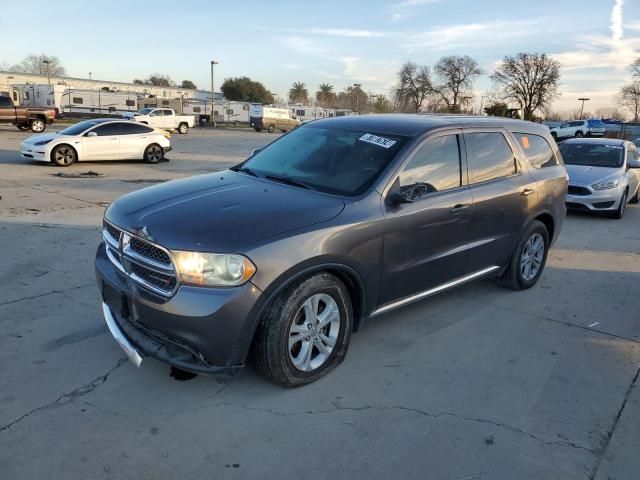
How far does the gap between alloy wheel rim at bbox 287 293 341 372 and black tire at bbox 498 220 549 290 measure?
8.50 ft

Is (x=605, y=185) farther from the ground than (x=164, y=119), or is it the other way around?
(x=164, y=119)

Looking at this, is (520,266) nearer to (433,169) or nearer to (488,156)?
(488,156)

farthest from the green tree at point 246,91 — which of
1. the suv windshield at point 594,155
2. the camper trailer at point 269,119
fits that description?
the suv windshield at point 594,155

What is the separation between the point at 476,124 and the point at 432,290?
1.65 metres

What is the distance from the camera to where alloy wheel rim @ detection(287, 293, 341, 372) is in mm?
3389

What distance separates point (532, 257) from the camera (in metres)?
5.68

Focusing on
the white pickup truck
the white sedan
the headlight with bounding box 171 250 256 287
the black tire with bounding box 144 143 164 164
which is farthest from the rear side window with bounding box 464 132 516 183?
the white pickup truck

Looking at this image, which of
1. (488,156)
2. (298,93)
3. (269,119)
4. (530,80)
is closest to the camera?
(488,156)

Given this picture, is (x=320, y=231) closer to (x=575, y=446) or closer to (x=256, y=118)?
(x=575, y=446)

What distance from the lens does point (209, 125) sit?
2184 inches

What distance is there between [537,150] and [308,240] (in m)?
3.57

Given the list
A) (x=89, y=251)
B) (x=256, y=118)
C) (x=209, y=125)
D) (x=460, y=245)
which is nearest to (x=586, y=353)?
(x=460, y=245)

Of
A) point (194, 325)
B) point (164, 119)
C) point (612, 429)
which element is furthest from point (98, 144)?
point (164, 119)

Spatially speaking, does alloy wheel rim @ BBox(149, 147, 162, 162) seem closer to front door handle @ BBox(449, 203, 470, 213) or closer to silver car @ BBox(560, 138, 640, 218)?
silver car @ BBox(560, 138, 640, 218)
